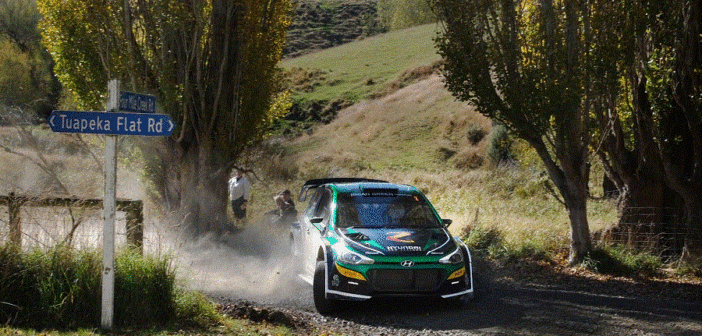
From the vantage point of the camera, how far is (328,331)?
9234 mm

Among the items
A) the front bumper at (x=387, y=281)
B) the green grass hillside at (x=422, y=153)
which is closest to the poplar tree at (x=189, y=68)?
the green grass hillside at (x=422, y=153)

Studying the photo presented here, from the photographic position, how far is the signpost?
311 inches

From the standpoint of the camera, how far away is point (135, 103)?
324 inches

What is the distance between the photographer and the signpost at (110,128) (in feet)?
25.9

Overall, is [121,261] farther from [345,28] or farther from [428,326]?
[345,28]

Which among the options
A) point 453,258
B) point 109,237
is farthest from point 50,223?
point 453,258

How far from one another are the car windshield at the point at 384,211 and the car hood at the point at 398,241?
0.32 metres

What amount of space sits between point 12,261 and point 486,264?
10.3 m

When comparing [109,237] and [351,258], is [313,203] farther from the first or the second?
[109,237]

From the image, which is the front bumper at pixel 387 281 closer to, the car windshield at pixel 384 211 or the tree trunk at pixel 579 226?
the car windshield at pixel 384 211

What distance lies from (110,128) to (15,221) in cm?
201

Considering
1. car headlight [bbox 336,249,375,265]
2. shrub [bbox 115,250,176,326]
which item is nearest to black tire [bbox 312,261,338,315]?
car headlight [bbox 336,249,375,265]

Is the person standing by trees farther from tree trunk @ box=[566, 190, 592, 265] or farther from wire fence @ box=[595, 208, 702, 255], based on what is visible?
wire fence @ box=[595, 208, 702, 255]

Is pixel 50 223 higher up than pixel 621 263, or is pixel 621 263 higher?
pixel 50 223
